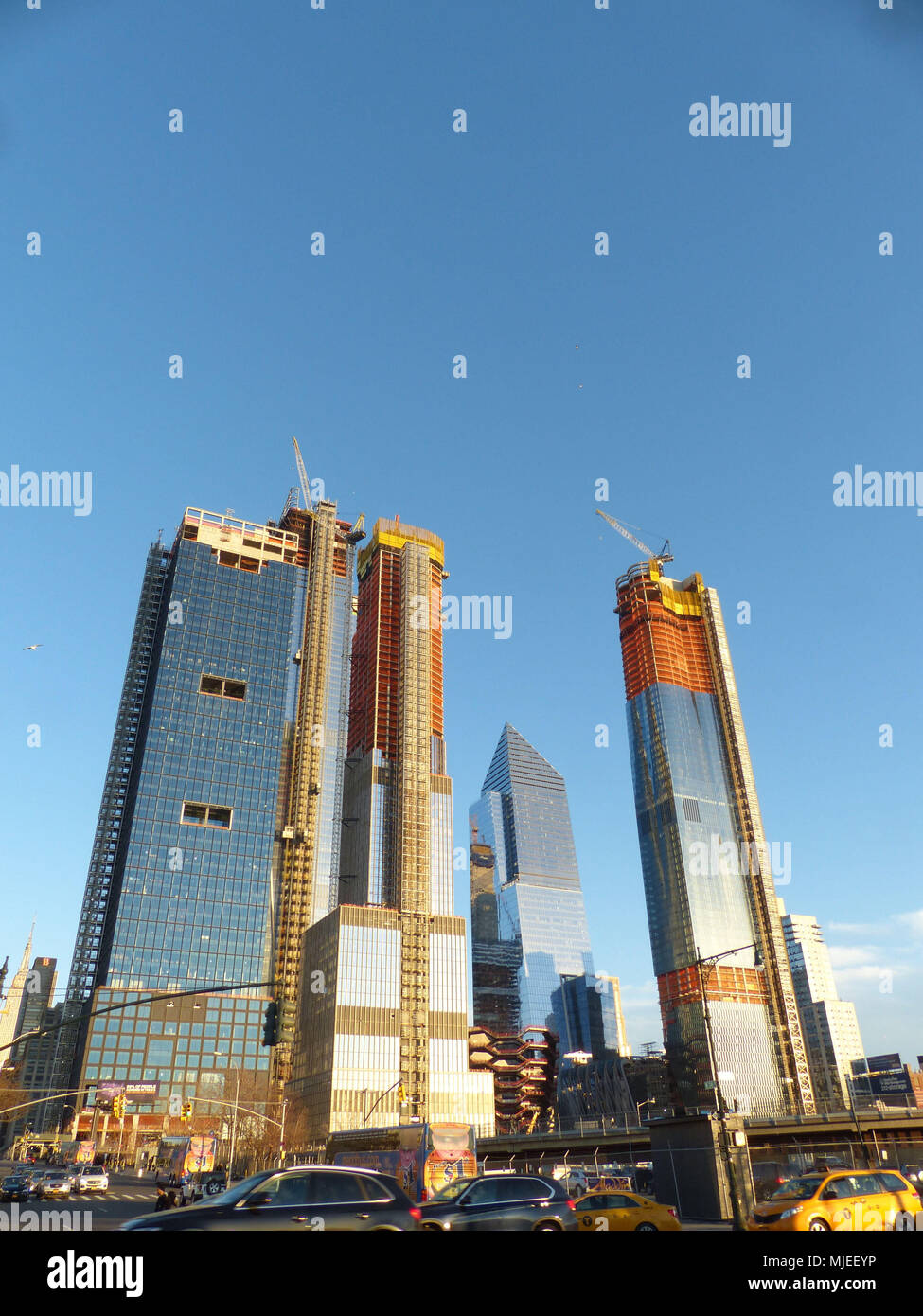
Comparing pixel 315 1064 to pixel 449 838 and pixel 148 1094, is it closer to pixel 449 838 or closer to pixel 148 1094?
pixel 148 1094

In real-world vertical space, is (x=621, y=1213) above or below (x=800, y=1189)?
below

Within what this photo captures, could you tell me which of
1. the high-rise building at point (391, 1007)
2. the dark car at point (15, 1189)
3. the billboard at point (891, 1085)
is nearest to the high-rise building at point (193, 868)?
the high-rise building at point (391, 1007)

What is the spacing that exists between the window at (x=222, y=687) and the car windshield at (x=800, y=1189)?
177280 millimetres

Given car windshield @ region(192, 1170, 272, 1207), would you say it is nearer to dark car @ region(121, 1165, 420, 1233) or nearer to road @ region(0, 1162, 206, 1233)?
dark car @ region(121, 1165, 420, 1233)

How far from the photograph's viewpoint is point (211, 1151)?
2997 inches

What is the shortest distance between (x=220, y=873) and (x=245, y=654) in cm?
4843

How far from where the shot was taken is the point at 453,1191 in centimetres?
2084

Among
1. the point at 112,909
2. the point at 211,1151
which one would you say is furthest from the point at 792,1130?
the point at 112,909

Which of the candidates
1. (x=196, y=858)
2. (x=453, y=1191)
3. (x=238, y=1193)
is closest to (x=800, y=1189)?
(x=453, y=1191)

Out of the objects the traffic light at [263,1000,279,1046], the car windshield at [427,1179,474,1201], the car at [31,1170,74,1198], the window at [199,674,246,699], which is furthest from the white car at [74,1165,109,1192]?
the window at [199,674,246,699]

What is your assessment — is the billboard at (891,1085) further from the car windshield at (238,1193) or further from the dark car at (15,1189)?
the car windshield at (238,1193)

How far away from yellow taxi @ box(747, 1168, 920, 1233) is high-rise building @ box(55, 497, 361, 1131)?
151096 millimetres

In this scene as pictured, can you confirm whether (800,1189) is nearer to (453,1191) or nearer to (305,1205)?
(453,1191)

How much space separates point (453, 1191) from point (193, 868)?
16608cm
